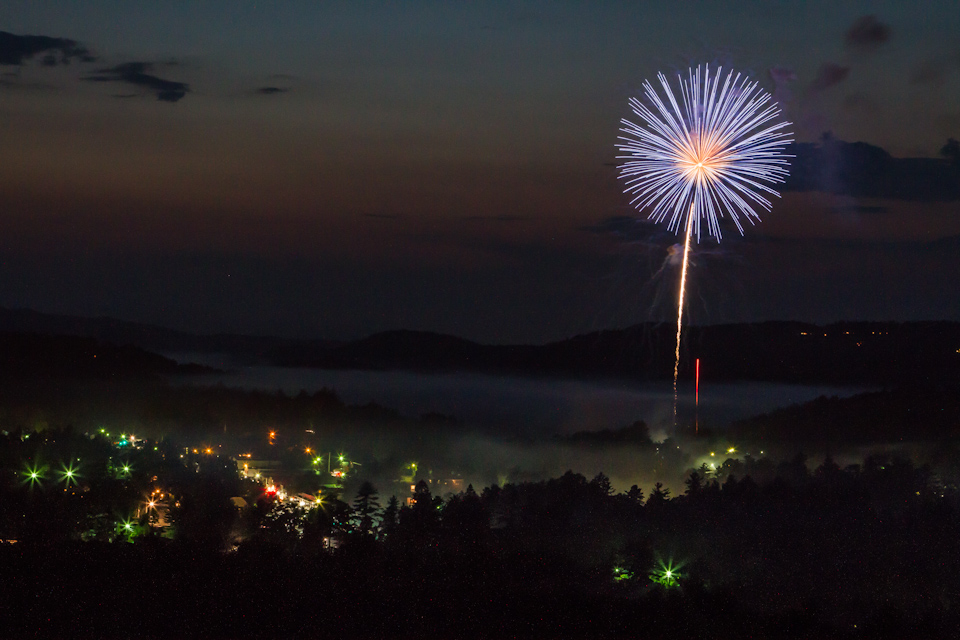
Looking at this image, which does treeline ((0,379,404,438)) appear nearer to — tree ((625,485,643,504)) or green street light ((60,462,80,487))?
green street light ((60,462,80,487))

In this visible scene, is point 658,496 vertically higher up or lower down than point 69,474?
higher up

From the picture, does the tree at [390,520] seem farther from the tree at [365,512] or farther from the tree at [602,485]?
the tree at [602,485]

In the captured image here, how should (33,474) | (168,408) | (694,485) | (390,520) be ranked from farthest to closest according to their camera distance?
(168,408), (694,485), (33,474), (390,520)

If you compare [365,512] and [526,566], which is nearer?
[526,566]

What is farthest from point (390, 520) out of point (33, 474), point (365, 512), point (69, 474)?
point (33, 474)

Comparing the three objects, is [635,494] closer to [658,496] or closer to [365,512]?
[658,496]

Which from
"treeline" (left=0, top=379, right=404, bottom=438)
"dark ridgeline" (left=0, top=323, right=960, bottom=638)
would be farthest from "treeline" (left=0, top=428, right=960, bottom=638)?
"treeline" (left=0, top=379, right=404, bottom=438)

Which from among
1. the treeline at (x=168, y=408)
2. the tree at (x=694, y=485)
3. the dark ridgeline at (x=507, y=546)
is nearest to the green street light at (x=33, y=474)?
the dark ridgeline at (x=507, y=546)

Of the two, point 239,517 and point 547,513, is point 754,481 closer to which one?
point 547,513
